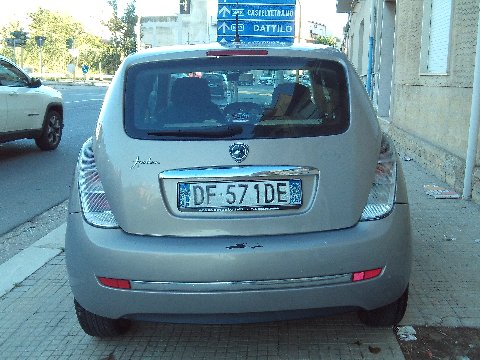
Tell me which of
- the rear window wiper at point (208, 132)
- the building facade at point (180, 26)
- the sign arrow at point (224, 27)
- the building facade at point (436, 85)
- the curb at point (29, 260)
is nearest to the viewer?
the rear window wiper at point (208, 132)

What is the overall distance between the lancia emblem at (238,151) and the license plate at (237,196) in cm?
11

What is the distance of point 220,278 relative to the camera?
2.68 m

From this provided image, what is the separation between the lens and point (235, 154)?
275 cm

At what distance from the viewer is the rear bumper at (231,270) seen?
8.78 feet

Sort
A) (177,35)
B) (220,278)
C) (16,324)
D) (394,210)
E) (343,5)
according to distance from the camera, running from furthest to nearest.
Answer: (177,35) → (343,5) → (16,324) → (394,210) → (220,278)

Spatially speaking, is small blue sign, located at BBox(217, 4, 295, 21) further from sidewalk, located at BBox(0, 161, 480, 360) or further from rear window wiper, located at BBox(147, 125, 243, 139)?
rear window wiper, located at BBox(147, 125, 243, 139)

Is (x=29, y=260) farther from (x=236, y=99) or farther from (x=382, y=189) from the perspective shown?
(x=382, y=189)

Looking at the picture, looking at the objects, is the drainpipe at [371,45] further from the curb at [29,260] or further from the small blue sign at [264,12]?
the curb at [29,260]

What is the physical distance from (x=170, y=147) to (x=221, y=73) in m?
0.52

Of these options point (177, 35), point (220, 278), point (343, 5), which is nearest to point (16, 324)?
point (220, 278)

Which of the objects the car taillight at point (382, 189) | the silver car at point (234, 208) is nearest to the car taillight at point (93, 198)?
the silver car at point (234, 208)

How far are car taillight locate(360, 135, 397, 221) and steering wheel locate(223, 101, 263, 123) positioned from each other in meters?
0.67

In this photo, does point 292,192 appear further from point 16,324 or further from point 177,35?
point 177,35

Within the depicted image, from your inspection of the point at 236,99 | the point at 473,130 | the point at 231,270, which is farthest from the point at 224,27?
the point at 231,270
